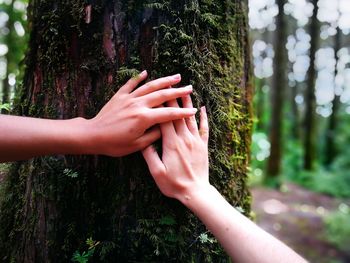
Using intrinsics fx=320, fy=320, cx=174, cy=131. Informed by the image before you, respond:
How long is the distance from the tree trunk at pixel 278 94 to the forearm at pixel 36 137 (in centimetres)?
1163

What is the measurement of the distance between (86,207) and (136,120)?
693mm

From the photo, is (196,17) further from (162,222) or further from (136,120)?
(162,222)

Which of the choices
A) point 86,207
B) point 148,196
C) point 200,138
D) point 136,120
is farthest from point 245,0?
point 86,207

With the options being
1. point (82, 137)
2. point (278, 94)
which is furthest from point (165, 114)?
point (278, 94)

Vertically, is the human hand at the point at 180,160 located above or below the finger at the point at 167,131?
below

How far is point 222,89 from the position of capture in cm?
214

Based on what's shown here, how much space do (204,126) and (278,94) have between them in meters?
11.4

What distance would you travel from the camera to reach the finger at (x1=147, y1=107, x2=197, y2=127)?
5.59ft

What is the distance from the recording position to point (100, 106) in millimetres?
1963

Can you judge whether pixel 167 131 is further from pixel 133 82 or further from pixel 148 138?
pixel 133 82

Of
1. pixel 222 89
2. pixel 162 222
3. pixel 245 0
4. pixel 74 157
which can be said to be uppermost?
pixel 245 0

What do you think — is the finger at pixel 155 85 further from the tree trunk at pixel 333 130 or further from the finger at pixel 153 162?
the tree trunk at pixel 333 130

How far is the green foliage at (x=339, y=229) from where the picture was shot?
8046 millimetres

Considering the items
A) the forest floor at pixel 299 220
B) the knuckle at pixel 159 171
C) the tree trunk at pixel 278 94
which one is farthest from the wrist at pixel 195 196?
the tree trunk at pixel 278 94
